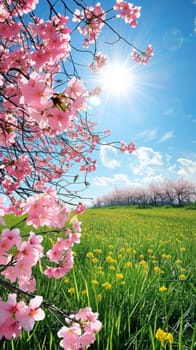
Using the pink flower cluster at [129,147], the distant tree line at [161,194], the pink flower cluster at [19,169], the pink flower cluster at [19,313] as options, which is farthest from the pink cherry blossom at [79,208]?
the distant tree line at [161,194]

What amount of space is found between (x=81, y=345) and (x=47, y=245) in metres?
4.04

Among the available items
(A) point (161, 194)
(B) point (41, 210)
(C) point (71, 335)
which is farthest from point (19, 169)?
(A) point (161, 194)

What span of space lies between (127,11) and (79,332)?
13.4 ft

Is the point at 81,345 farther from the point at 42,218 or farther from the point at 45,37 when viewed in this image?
the point at 45,37

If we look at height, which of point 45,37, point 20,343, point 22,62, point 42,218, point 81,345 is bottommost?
point 20,343

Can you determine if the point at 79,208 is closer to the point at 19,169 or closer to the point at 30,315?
the point at 19,169

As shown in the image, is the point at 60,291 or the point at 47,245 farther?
the point at 47,245

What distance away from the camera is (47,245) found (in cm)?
532

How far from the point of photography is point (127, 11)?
4.20 metres

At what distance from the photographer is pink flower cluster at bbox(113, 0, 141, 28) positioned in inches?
164

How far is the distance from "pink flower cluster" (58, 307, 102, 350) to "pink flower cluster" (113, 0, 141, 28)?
396 centimetres

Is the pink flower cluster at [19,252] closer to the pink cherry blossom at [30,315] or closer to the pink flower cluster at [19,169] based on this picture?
the pink cherry blossom at [30,315]

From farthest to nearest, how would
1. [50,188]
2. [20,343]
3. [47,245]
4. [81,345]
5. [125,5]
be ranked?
[47,245], [125,5], [20,343], [50,188], [81,345]

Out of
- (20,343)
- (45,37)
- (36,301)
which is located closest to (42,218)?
(36,301)
